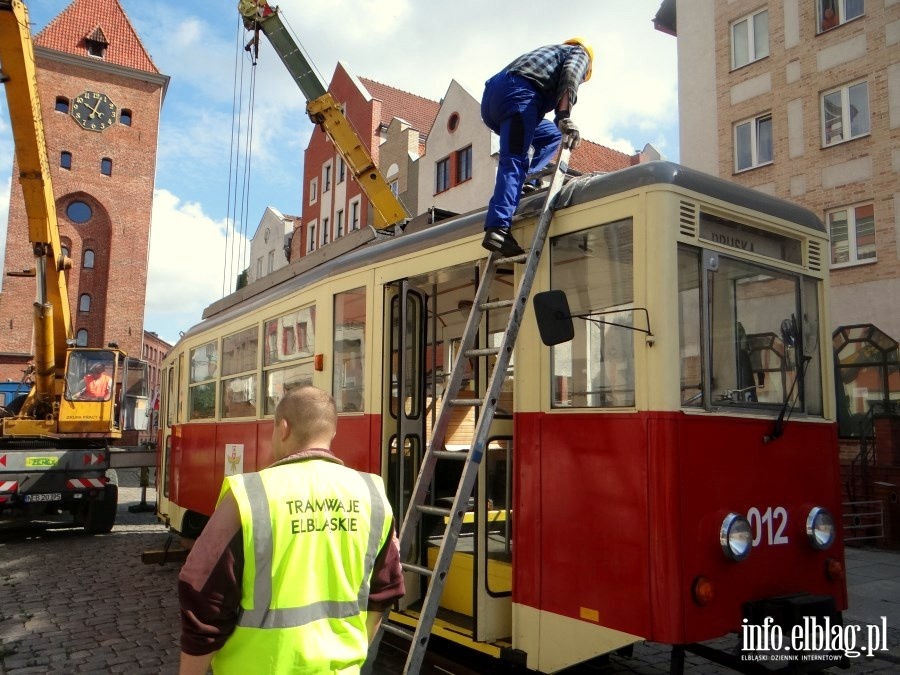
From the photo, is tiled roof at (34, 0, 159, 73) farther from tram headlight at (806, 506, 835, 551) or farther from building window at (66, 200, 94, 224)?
tram headlight at (806, 506, 835, 551)

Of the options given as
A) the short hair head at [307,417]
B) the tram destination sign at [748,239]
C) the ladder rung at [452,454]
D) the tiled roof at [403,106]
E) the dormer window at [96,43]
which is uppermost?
the dormer window at [96,43]

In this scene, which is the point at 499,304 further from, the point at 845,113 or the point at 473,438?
the point at 845,113

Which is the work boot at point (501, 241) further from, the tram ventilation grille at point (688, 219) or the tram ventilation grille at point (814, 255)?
the tram ventilation grille at point (814, 255)

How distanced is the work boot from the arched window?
10.6 meters

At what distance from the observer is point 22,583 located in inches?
333

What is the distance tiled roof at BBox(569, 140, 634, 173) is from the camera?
29164mm

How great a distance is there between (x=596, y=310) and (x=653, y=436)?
747 millimetres

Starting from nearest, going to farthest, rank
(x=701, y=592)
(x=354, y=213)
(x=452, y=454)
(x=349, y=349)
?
(x=701, y=592)
(x=452, y=454)
(x=349, y=349)
(x=354, y=213)

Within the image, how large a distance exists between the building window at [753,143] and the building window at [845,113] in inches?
51.8

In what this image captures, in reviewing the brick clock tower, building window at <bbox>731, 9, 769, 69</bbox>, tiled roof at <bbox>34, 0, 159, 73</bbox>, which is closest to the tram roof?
building window at <bbox>731, 9, 769, 69</bbox>

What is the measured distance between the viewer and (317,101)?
39.2ft

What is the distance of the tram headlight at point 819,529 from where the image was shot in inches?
160

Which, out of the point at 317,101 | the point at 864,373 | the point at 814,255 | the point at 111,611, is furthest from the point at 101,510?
the point at 864,373

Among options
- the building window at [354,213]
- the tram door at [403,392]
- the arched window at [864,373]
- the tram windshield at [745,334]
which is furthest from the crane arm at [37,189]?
the building window at [354,213]
